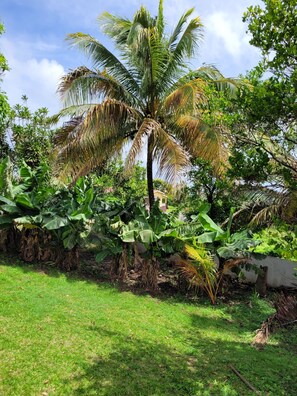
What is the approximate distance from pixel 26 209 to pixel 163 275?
4.35 metres

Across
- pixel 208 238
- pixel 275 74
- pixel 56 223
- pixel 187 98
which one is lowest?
pixel 208 238

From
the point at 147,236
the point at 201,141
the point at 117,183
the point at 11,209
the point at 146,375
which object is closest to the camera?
the point at 146,375

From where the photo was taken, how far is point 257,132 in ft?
12.4

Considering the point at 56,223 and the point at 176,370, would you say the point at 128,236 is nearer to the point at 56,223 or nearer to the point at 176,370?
the point at 56,223

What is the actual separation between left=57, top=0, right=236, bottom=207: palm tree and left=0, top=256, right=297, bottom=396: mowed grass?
354cm

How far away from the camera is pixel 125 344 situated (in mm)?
5270

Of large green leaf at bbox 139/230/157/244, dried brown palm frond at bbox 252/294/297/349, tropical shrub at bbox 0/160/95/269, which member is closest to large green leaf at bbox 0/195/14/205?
tropical shrub at bbox 0/160/95/269

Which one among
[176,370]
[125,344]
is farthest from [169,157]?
[176,370]

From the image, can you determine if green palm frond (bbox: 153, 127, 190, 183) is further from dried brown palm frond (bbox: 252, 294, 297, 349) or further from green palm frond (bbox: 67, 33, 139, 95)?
dried brown palm frond (bbox: 252, 294, 297, 349)

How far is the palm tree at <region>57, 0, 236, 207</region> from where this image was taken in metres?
9.16

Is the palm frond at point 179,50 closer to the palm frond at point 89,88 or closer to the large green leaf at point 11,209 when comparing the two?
the palm frond at point 89,88

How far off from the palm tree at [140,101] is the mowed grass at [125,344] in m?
3.54

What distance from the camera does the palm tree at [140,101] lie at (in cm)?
916

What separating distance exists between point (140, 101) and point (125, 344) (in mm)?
7479
